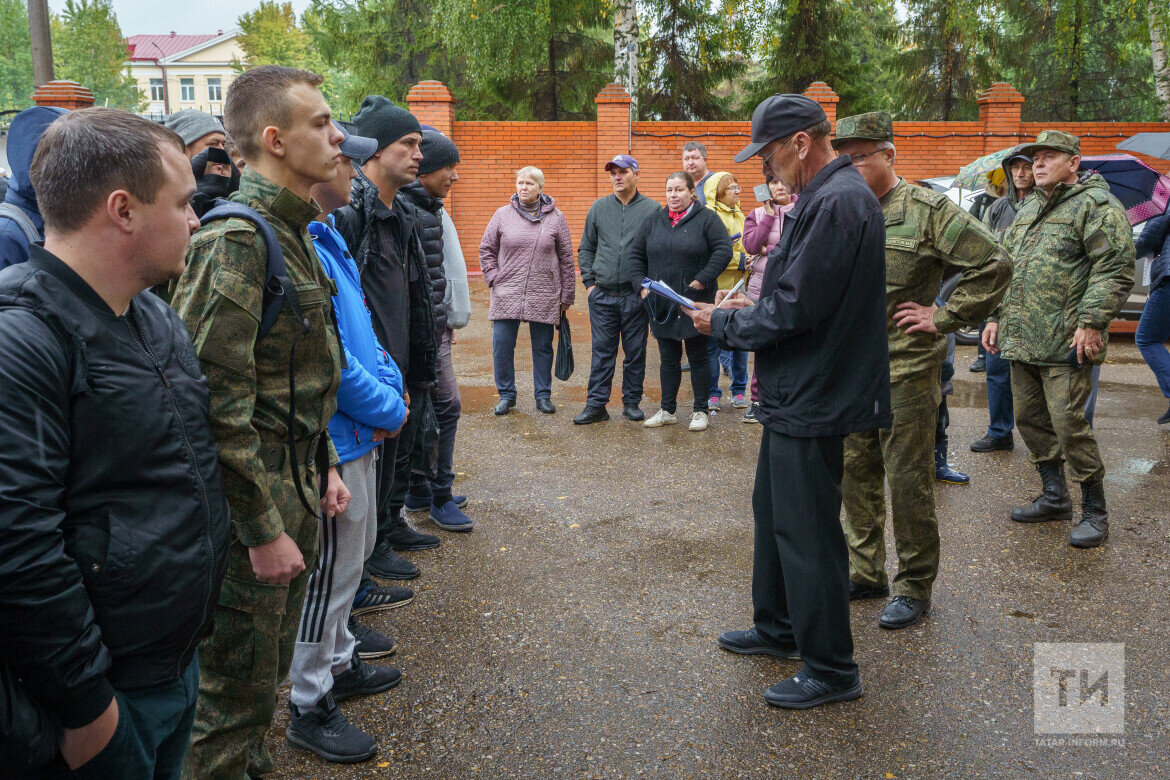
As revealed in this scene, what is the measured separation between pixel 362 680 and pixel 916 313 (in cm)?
281

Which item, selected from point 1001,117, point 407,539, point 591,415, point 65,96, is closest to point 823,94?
point 1001,117

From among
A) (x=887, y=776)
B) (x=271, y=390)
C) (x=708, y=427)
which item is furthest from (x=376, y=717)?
(x=708, y=427)

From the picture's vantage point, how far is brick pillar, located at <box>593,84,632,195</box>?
1597 cm

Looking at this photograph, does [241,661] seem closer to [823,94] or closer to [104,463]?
[104,463]

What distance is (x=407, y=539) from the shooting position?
4781 mm

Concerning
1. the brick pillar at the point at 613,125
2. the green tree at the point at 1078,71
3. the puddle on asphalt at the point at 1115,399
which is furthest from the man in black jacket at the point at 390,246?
the green tree at the point at 1078,71

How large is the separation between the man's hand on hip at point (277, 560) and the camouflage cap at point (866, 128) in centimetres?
289

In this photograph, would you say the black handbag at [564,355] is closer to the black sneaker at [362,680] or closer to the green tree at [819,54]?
the black sneaker at [362,680]

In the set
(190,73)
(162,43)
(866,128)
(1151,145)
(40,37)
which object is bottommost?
(866,128)

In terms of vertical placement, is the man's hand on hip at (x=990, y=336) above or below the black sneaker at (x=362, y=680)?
above

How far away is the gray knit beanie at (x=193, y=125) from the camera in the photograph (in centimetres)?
407

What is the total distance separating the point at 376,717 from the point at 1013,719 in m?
2.31

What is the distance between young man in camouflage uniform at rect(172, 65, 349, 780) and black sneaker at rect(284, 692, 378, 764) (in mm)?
386

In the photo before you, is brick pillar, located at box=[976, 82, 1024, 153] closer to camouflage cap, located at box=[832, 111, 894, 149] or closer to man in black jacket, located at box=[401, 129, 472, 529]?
camouflage cap, located at box=[832, 111, 894, 149]
